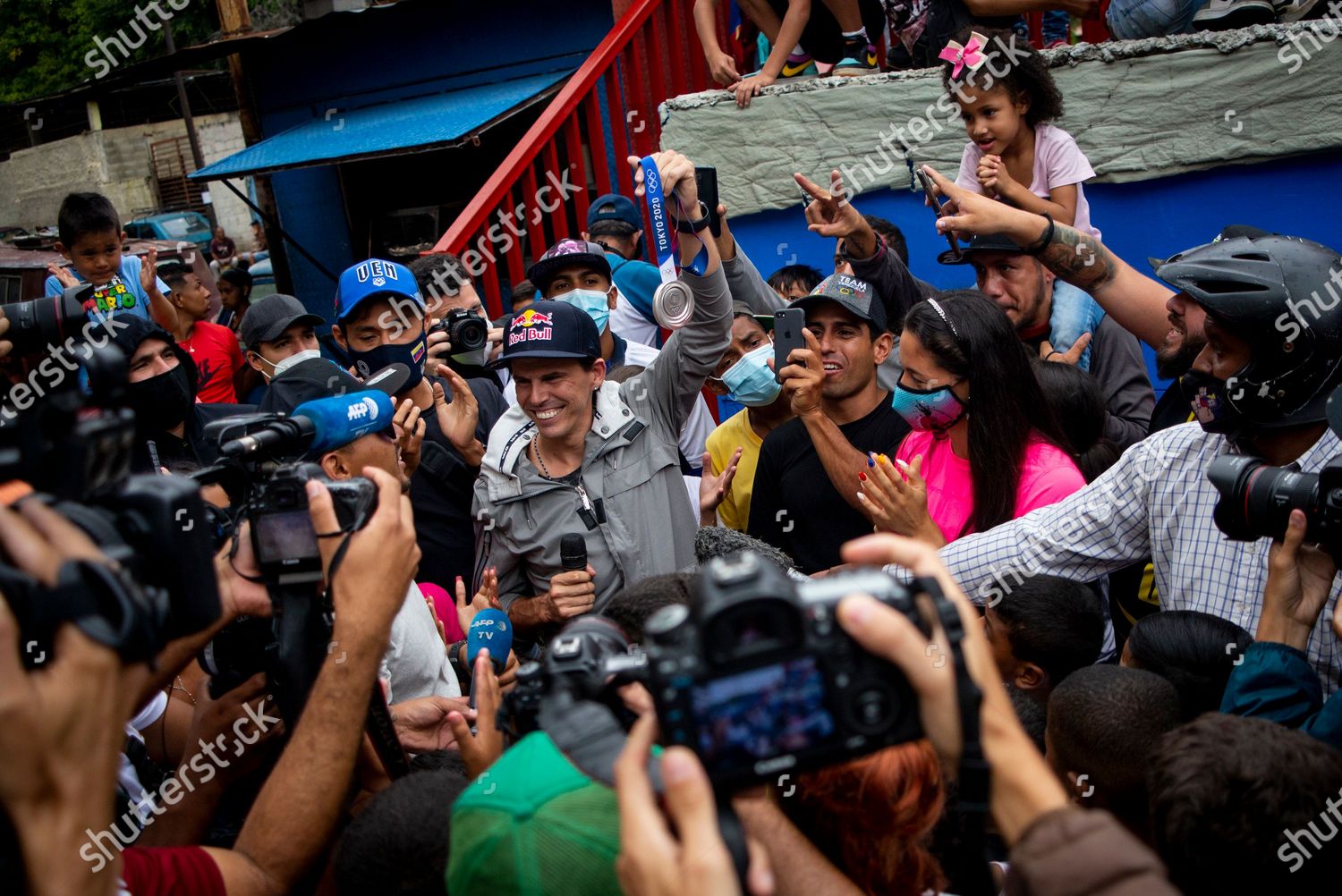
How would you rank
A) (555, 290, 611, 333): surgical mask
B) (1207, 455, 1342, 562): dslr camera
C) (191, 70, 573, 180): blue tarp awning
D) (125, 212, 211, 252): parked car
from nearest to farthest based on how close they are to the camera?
1. (1207, 455, 1342, 562): dslr camera
2. (555, 290, 611, 333): surgical mask
3. (191, 70, 573, 180): blue tarp awning
4. (125, 212, 211, 252): parked car

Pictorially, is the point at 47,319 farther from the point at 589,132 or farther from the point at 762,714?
the point at 589,132

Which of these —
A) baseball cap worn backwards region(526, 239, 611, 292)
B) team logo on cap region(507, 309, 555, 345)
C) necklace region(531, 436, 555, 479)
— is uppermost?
team logo on cap region(507, 309, 555, 345)

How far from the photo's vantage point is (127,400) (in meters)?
1.51

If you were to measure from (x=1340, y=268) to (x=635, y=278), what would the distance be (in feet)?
10.8

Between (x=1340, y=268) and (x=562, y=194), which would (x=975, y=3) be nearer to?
(x=562, y=194)

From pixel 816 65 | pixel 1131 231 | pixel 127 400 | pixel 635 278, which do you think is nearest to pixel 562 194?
pixel 635 278

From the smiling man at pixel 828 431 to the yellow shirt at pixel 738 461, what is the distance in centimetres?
13

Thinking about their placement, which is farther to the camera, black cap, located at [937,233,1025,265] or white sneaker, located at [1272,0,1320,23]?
white sneaker, located at [1272,0,1320,23]

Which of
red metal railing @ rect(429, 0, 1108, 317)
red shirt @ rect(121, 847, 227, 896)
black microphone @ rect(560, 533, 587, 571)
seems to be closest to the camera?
red shirt @ rect(121, 847, 227, 896)

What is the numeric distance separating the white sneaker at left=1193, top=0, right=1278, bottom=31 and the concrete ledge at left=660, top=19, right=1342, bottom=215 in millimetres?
158

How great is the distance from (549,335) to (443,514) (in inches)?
35.7

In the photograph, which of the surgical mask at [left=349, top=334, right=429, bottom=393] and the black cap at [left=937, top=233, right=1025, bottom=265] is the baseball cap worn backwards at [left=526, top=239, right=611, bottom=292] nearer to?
the surgical mask at [left=349, top=334, right=429, bottom=393]

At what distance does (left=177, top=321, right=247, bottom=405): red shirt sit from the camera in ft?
19.7

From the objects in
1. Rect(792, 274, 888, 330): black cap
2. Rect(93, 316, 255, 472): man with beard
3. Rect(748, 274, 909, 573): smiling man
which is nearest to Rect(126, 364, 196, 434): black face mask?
Rect(93, 316, 255, 472): man with beard
